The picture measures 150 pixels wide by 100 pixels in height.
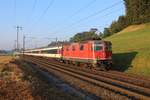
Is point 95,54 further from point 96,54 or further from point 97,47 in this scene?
point 97,47

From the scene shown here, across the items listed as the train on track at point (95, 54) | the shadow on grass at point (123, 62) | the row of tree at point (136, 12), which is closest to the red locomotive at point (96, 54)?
the train on track at point (95, 54)

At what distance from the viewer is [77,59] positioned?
126 ft

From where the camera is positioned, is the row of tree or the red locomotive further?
the row of tree

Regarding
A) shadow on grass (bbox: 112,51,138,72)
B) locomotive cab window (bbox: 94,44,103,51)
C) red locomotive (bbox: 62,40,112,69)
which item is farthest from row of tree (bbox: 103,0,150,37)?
locomotive cab window (bbox: 94,44,103,51)

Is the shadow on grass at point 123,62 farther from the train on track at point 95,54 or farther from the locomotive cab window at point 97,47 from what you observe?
the locomotive cab window at point 97,47

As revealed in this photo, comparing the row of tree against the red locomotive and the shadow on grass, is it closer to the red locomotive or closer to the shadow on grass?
the shadow on grass

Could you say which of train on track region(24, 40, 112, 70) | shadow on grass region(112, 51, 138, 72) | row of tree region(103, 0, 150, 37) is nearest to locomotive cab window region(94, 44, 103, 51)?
train on track region(24, 40, 112, 70)

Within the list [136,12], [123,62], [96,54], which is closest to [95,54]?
[96,54]

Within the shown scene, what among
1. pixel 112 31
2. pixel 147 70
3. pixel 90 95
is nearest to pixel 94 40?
pixel 147 70

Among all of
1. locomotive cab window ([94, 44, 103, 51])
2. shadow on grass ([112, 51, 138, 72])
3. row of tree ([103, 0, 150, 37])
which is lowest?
shadow on grass ([112, 51, 138, 72])

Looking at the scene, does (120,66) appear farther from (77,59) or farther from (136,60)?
(77,59)

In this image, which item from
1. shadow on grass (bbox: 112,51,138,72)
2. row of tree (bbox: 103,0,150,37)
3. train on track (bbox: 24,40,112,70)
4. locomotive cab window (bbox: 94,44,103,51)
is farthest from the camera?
row of tree (bbox: 103,0,150,37)

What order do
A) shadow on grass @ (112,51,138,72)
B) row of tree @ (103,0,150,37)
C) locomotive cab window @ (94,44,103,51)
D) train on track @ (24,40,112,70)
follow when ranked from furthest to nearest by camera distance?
1. row of tree @ (103,0,150,37)
2. shadow on grass @ (112,51,138,72)
3. locomotive cab window @ (94,44,103,51)
4. train on track @ (24,40,112,70)

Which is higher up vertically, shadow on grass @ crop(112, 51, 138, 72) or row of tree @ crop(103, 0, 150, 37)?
row of tree @ crop(103, 0, 150, 37)
